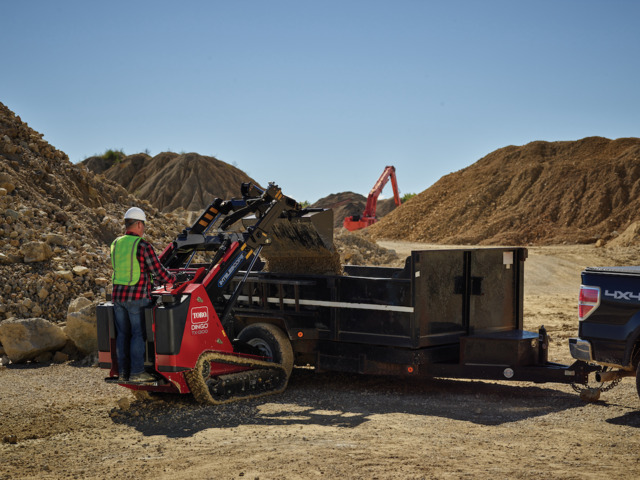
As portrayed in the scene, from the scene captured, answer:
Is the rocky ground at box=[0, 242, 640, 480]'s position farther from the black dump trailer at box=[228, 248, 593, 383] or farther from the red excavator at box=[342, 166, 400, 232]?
the red excavator at box=[342, 166, 400, 232]

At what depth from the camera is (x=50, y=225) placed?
14.2 meters

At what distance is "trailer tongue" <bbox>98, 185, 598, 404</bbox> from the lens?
7438mm

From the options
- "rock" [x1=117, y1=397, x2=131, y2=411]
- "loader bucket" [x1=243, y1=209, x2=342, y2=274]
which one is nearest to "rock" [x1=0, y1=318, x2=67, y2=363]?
"rock" [x1=117, y1=397, x2=131, y2=411]

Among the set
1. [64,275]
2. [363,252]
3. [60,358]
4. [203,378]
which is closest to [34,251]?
[64,275]

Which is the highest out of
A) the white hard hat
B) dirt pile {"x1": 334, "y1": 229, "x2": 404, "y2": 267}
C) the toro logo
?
dirt pile {"x1": 334, "y1": 229, "x2": 404, "y2": 267}

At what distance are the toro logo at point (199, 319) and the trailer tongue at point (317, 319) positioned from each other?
14 millimetres

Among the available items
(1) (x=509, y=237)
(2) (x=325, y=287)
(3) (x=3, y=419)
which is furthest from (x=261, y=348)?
(1) (x=509, y=237)

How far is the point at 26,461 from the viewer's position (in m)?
5.84

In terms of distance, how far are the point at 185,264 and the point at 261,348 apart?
1.70 m

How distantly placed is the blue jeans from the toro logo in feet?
1.62

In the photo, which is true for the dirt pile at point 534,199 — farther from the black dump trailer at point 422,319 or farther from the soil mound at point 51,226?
the black dump trailer at point 422,319

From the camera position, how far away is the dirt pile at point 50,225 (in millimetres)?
12422

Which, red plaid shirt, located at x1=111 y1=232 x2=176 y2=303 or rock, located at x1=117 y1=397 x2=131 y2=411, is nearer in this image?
red plaid shirt, located at x1=111 y1=232 x2=176 y2=303

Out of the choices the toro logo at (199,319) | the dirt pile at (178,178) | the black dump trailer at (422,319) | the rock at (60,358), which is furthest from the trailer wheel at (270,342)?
the dirt pile at (178,178)
